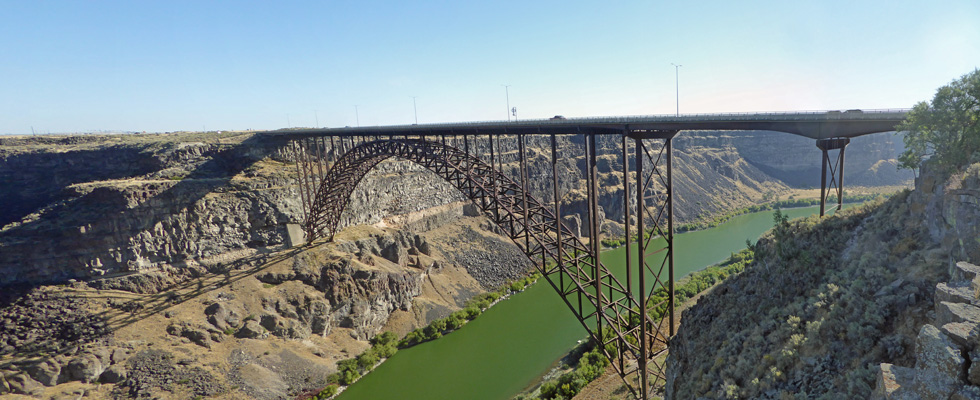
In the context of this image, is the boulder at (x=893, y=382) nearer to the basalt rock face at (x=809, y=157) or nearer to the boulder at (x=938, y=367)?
the boulder at (x=938, y=367)

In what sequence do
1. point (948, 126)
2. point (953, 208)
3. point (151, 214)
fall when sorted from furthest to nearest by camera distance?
point (151, 214) < point (948, 126) < point (953, 208)

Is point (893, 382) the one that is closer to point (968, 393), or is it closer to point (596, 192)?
point (968, 393)

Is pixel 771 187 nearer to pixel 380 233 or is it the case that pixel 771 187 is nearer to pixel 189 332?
pixel 380 233

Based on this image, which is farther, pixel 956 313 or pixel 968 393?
pixel 956 313

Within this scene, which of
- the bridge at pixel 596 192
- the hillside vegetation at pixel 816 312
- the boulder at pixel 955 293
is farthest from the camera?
the bridge at pixel 596 192

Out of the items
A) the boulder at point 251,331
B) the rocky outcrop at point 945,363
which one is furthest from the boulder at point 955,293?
the boulder at point 251,331

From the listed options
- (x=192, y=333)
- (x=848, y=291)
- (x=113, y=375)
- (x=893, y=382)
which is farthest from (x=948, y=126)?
(x=113, y=375)

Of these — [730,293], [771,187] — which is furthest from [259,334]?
[771,187]
